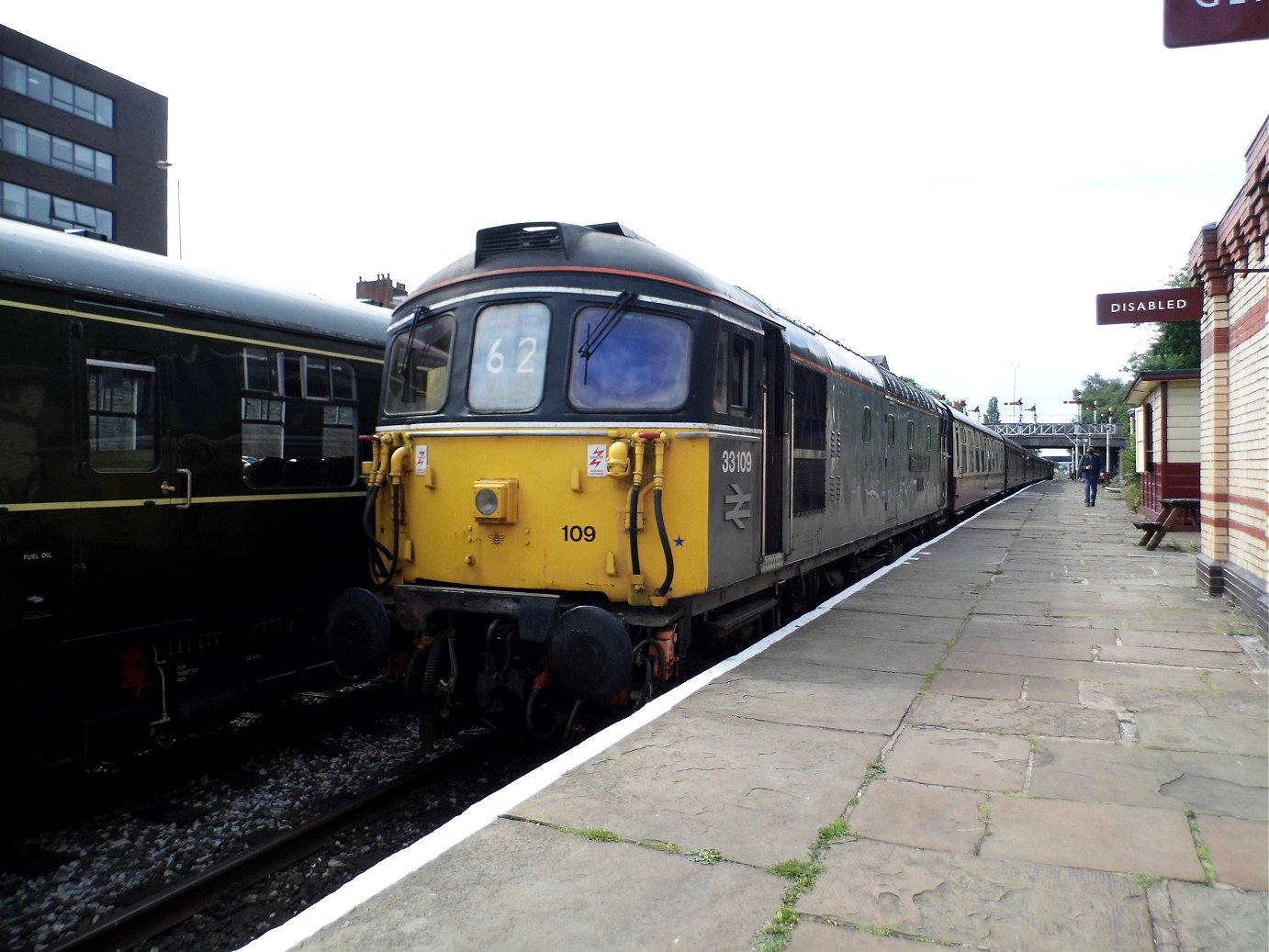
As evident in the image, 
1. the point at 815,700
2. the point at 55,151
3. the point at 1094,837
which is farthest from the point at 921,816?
the point at 55,151

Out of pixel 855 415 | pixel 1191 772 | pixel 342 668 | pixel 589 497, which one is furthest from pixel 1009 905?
pixel 855 415

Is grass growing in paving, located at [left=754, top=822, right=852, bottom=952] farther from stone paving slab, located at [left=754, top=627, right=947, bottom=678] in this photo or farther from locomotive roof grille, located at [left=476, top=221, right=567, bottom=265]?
locomotive roof grille, located at [left=476, top=221, right=567, bottom=265]

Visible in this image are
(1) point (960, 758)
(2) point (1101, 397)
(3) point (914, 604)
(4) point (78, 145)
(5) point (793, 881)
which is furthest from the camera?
(2) point (1101, 397)

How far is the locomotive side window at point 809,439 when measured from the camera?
7.99 metres

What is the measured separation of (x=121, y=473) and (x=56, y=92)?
1408 inches

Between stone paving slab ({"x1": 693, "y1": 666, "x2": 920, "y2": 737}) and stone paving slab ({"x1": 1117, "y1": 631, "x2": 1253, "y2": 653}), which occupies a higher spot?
stone paving slab ({"x1": 1117, "y1": 631, "x2": 1253, "y2": 653})

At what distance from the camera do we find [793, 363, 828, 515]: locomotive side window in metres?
7.99

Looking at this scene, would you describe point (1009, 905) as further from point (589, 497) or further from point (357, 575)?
point (357, 575)

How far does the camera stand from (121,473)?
→ 593cm

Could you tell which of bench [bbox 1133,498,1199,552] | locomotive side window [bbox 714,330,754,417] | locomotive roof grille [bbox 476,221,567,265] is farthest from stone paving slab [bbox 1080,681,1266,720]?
bench [bbox 1133,498,1199,552]

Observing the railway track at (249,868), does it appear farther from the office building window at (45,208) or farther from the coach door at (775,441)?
the office building window at (45,208)

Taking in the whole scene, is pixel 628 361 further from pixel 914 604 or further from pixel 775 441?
pixel 914 604

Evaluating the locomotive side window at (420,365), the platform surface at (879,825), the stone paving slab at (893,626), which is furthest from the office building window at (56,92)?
the platform surface at (879,825)

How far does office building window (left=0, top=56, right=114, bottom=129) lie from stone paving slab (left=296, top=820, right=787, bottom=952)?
38266 mm
